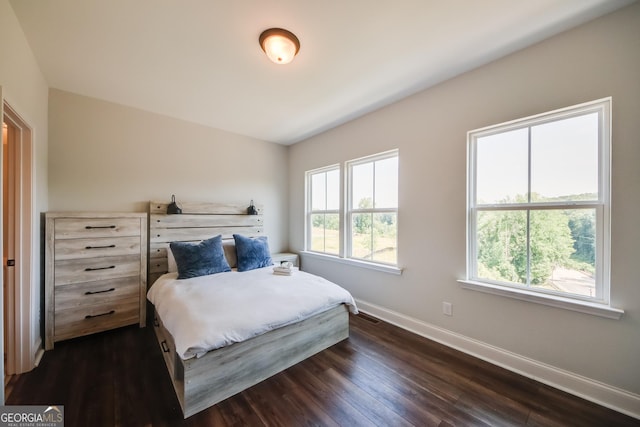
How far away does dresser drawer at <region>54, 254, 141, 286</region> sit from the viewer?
7.83 feet

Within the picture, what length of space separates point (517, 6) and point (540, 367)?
2566 mm

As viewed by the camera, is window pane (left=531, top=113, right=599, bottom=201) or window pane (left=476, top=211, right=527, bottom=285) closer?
window pane (left=531, top=113, right=599, bottom=201)

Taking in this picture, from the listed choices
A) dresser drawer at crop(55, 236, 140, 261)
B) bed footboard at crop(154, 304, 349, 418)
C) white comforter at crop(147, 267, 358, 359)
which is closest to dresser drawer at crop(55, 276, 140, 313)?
dresser drawer at crop(55, 236, 140, 261)

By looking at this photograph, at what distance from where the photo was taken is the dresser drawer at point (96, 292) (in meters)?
2.38

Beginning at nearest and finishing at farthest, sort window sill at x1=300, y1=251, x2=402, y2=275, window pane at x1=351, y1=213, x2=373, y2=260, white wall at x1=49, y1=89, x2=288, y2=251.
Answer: white wall at x1=49, y1=89, x2=288, y2=251, window sill at x1=300, y1=251, x2=402, y2=275, window pane at x1=351, y1=213, x2=373, y2=260

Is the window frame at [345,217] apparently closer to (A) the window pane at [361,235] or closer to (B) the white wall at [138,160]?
(A) the window pane at [361,235]

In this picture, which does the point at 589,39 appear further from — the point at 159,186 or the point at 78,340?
the point at 78,340

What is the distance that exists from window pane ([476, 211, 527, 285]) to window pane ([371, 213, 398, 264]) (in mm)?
868

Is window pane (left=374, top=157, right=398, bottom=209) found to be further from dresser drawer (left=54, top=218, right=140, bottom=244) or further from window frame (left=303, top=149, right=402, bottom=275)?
dresser drawer (left=54, top=218, right=140, bottom=244)

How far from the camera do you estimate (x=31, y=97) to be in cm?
202

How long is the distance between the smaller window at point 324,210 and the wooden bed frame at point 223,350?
4.76ft

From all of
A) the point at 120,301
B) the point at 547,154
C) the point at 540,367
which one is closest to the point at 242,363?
the point at 120,301

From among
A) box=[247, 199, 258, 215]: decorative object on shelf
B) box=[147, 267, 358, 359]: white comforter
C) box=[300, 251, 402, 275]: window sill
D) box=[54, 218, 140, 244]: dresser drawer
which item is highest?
box=[247, 199, 258, 215]: decorative object on shelf

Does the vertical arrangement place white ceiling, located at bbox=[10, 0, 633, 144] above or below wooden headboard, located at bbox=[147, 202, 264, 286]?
above
